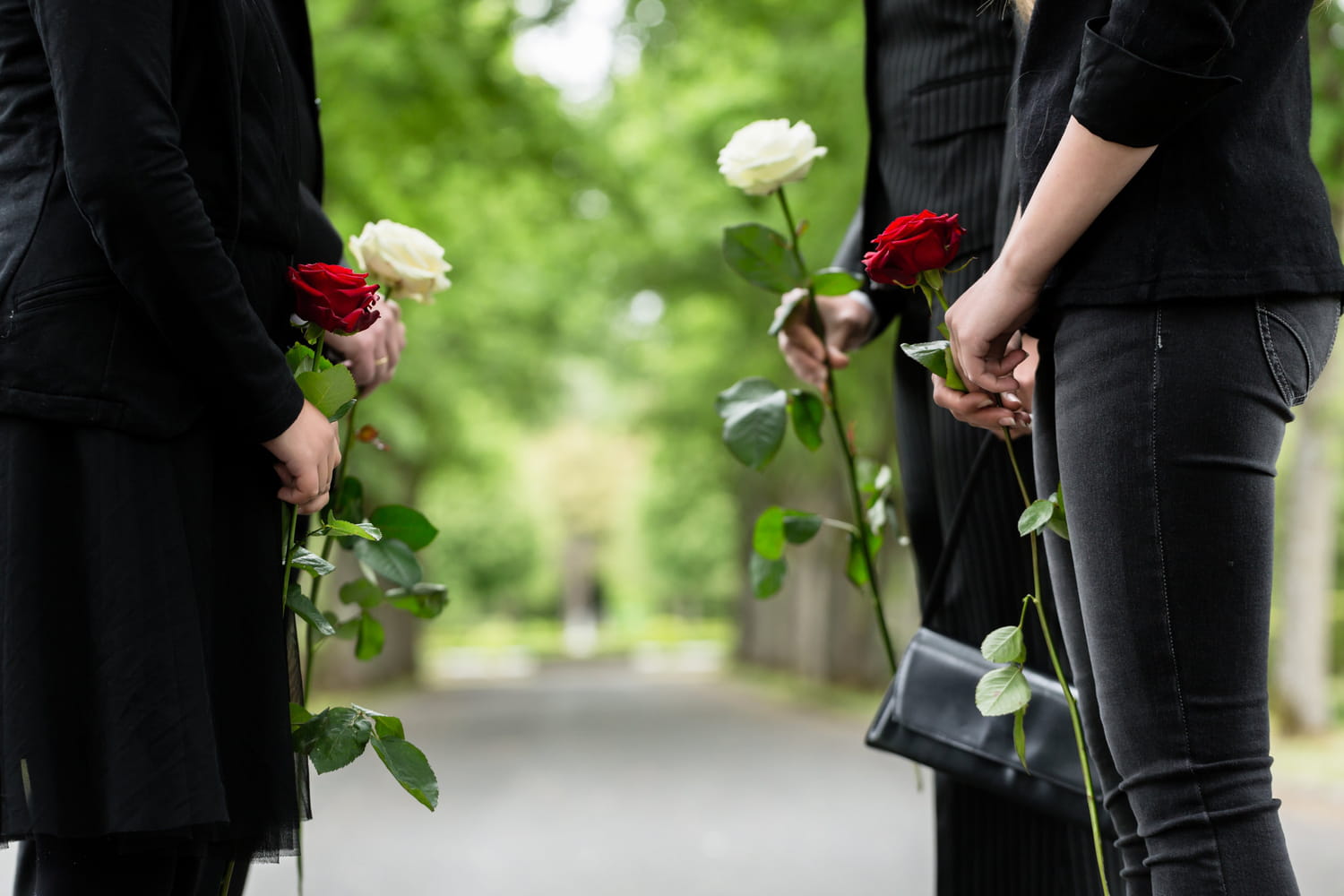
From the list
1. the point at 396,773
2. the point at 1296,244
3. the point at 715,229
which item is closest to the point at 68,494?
the point at 396,773

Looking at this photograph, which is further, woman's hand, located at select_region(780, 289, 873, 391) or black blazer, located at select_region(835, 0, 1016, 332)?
woman's hand, located at select_region(780, 289, 873, 391)

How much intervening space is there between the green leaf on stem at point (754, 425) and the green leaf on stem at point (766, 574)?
26cm

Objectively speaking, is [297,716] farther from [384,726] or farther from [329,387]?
→ [329,387]

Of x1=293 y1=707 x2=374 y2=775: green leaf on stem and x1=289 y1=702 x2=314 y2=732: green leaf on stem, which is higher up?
x1=289 y1=702 x2=314 y2=732: green leaf on stem

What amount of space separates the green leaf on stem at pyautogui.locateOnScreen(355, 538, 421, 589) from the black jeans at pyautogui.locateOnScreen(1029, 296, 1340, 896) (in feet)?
4.11

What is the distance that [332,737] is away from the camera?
1.93 m

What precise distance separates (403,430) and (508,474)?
18.4 m

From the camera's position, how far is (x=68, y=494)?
154 centimetres

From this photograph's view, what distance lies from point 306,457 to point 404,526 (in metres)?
0.65

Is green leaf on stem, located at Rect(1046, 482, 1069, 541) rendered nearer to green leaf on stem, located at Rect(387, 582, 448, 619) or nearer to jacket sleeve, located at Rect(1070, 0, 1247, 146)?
jacket sleeve, located at Rect(1070, 0, 1247, 146)

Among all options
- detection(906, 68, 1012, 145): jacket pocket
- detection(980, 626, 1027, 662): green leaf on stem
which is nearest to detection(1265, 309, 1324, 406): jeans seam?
detection(980, 626, 1027, 662): green leaf on stem

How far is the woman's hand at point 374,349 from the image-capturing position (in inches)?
86.0

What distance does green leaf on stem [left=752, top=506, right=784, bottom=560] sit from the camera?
265cm

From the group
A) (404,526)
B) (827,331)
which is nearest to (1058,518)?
(827,331)
